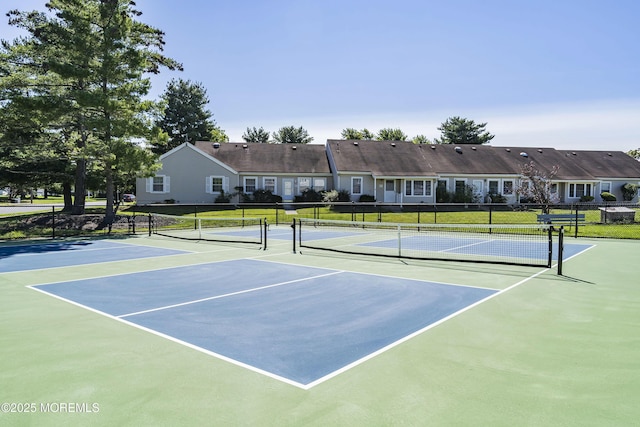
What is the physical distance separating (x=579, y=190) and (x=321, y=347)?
47.6 meters

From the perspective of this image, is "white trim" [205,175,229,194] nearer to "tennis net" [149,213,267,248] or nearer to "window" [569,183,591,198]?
"tennis net" [149,213,267,248]

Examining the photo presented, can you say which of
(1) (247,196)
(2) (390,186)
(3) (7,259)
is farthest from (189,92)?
(3) (7,259)

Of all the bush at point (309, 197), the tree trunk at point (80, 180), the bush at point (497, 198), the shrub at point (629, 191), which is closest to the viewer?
the tree trunk at point (80, 180)

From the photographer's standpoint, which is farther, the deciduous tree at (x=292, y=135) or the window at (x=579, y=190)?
the deciduous tree at (x=292, y=135)

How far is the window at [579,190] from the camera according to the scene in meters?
44.6

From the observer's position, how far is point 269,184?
39969 mm

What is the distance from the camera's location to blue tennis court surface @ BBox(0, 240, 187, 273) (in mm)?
12805

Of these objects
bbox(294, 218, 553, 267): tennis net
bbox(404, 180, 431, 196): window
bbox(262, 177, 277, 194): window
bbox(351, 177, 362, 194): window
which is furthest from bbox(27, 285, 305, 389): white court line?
bbox(404, 180, 431, 196): window

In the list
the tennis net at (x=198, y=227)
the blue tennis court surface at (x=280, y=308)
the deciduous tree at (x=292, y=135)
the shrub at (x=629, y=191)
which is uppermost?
the deciduous tree at (x=292, y=135)

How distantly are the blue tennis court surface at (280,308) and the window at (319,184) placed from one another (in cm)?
2930

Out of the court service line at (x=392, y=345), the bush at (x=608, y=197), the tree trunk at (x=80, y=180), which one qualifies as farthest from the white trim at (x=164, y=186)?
the bush at (x=608, y=197)

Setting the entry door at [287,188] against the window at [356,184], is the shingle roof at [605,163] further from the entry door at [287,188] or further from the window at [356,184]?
the entry door at [287,188]

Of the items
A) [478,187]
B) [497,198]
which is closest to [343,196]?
[478,187]

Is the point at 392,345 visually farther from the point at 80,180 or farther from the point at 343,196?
the point at 343,196
